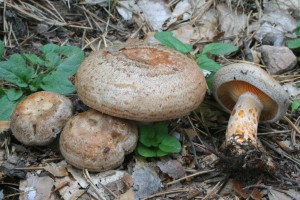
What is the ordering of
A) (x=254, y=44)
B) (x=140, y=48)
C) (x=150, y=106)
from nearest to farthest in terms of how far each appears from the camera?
1. (x=150, y=106)
2. (x=140, y=48)
3. (x=254, y=44)

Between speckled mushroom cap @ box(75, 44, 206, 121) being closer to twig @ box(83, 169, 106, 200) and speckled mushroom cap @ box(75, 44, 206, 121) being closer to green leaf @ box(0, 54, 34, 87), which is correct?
twig @ box(83, 169, 106, 200)

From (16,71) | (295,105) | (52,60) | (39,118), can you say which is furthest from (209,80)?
(16,71)

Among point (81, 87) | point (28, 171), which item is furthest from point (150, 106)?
point (28, 171)

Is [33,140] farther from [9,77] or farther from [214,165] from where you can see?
[214,165]

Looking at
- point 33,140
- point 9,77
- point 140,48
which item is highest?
point 140,48

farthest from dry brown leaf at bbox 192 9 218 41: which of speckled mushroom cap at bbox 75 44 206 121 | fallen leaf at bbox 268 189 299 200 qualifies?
fallen leaf at bbox 268 189 299 200

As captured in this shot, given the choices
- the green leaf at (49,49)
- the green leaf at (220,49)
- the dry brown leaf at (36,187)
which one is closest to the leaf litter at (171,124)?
the dry brown leaf at (36,187)

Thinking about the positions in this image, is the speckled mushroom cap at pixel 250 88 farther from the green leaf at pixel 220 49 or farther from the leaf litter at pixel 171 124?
the green leaf at pixel 220 49

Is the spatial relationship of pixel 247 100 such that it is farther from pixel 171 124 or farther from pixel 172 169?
pixel 172 169
